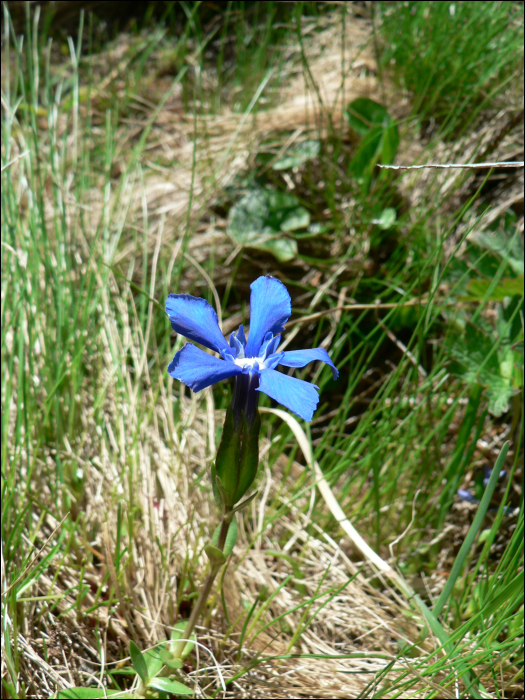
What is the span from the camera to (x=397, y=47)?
2518mm

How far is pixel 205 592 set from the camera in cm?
116

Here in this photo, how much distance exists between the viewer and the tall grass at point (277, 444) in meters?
1.31

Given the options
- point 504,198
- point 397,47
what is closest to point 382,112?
point 397,47

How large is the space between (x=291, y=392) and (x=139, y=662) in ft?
2.09

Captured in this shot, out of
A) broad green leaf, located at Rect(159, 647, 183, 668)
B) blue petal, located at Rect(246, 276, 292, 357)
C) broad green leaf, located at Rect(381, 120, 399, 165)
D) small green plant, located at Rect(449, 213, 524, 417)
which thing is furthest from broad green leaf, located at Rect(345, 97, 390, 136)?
broad green leaf, located at Rect(159, 647, 183, 668)

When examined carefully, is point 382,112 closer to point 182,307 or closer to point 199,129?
point 199,129

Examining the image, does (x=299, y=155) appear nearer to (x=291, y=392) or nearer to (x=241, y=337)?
(x=241, y=337)

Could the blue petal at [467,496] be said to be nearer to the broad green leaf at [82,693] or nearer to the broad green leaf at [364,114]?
the broad green leaf at [82,693]

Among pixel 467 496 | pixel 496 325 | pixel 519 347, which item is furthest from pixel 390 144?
pixel 467 496

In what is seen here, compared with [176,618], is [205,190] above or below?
above

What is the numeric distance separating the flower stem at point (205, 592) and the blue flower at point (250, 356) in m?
0.24

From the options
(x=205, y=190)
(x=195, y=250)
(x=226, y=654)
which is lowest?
(x=226, y=654)

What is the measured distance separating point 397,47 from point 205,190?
1004 millimetres

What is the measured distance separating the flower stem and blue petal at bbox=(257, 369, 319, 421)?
30cm
